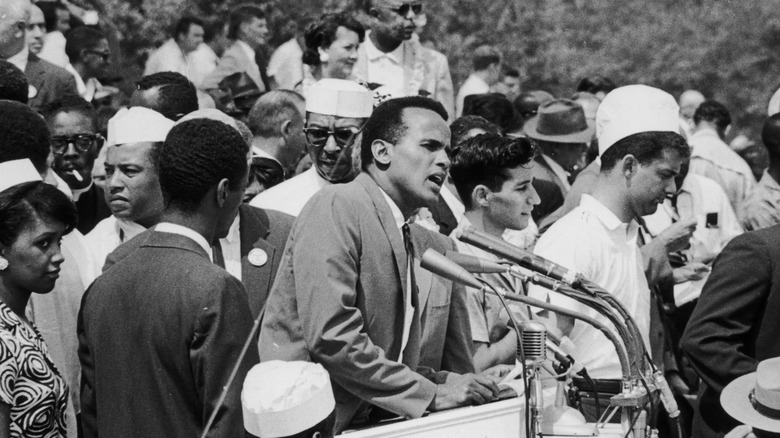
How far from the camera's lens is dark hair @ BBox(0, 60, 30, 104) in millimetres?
7016

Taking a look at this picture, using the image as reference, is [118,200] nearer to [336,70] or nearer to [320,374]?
[320,374]

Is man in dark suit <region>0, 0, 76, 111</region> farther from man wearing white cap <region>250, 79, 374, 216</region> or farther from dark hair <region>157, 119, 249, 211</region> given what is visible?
dark hair <region>157, 119, 249, 211</region>

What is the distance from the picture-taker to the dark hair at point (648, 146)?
6.17m

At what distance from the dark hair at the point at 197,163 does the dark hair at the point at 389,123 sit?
1.94 feet

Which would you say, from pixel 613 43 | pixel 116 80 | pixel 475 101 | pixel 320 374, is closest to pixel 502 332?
pixel 320 374

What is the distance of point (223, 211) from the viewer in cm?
463

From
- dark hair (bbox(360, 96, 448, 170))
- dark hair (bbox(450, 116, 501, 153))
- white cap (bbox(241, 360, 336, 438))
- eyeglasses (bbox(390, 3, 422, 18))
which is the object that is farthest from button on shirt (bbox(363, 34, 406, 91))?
white cap (bbox(241, 360, 336, 438))

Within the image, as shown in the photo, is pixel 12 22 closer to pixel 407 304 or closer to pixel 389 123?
pixel 389 123

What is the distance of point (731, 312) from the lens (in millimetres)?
5262

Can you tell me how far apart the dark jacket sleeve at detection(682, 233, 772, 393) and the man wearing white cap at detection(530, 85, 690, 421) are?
63 cm

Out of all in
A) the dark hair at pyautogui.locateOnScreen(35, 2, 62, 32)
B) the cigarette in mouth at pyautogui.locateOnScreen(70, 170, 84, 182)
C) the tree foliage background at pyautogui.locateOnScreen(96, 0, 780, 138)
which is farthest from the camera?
the tree foliage background at pyautogui.locateOnScreen(96, 0, 780, 138)

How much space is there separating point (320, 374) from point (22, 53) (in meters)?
5.90

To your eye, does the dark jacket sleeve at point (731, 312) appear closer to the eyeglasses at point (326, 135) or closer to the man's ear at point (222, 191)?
the man's ear at point (222, 191)

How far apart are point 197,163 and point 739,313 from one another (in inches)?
84.8
